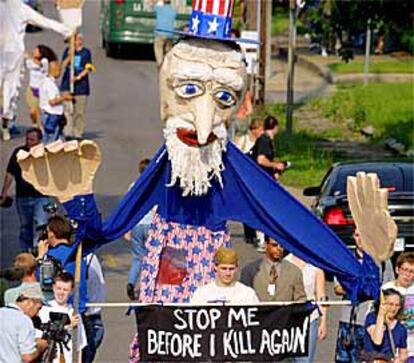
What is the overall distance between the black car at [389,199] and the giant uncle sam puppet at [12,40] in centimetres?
384

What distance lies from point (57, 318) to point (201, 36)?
2.20 metres

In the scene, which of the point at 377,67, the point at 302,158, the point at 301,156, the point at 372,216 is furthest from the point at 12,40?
the point at 377,67

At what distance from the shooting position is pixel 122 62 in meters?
39.2

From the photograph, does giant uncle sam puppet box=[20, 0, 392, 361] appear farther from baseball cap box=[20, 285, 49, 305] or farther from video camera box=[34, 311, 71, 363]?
baseball cap box=[20, 285, 49, 305]

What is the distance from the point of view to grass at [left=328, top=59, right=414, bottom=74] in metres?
38.3

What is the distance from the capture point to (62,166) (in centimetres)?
978

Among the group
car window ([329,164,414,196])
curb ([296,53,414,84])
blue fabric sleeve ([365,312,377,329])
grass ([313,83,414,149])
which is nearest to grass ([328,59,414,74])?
curb ([296,53,414,84])

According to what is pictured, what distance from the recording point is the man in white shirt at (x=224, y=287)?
10289 millimetres

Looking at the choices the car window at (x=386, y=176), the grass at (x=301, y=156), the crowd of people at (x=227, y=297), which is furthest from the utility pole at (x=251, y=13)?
the crowd of people at (x=227, y=297)

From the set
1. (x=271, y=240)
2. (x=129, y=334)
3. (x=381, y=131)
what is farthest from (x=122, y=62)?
(x=271, y=240)

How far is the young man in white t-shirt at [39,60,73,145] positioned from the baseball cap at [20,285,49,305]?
39.0 feet

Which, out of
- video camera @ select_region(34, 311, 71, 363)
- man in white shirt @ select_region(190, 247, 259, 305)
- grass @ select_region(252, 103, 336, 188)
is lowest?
grass @ select_region(252, 103, 336, 188)

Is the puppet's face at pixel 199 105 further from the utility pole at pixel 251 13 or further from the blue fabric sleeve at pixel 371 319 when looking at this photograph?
the utility pole at pixel 251 13

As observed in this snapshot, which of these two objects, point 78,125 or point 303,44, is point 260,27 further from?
point 303,44
